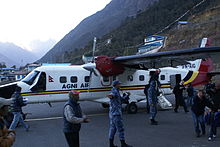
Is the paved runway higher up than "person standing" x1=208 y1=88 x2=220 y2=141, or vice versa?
"person standing" x1=208 y1=88 x2=220 y2=141

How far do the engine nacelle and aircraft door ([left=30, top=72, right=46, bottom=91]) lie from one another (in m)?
2.82

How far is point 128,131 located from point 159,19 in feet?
272

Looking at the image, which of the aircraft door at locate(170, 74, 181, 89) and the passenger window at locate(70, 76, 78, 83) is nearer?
the passenger window at locate(70, 76, 78, 83)

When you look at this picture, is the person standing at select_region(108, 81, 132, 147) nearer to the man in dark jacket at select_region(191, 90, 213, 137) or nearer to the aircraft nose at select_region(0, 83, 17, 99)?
the man in dark jacket at select_region(191, 90, 213, 137)

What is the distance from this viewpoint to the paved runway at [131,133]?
23.3ft

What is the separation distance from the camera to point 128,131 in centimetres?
859

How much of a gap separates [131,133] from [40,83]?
5.61 metres

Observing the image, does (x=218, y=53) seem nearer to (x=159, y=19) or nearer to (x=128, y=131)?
(x=128, y=131)

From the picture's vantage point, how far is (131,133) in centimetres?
830

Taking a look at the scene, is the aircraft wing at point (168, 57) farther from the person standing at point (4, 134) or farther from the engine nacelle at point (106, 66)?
the person standing at point (4, 134)

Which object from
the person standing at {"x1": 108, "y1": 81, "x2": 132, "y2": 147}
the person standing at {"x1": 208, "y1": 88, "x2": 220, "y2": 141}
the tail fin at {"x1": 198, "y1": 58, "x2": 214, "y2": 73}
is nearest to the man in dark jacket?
the person standing at {"x1": 208, "y1": 88, "x2": 220, "y2": 141}

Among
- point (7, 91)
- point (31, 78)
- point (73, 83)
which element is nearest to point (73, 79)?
point (73, 83)

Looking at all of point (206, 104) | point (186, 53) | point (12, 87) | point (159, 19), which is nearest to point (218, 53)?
point (186, 53)

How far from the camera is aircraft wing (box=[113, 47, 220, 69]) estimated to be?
9.83 meters
